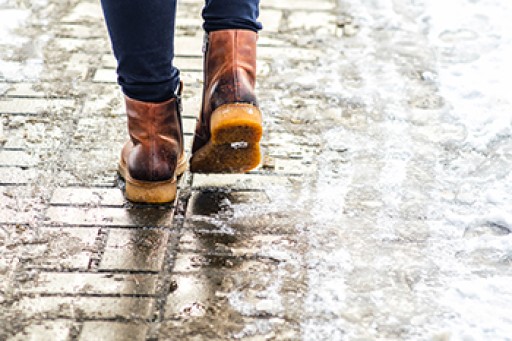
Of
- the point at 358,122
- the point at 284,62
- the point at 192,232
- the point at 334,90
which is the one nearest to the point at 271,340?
the point at 192,232

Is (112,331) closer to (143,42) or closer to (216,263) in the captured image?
(216,263)

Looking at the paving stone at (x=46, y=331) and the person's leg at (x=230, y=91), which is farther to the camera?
the person's leg at (x=230, y=91)

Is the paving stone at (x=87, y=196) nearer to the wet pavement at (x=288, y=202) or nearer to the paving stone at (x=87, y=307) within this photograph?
the wet pavement at (x=288, y=202)

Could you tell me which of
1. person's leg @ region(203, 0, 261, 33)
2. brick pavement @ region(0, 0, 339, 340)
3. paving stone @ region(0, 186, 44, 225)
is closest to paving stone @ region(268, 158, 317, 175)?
brick pavement @ region(0, 0, 339, 340)

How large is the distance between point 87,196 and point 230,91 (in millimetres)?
549

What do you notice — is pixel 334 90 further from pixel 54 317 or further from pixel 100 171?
pixel 54 317

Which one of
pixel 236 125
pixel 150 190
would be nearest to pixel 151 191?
pixel 150 190

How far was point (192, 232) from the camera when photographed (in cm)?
234

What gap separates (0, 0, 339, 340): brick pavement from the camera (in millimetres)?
2004

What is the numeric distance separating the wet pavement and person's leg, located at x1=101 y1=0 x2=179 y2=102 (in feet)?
1.29

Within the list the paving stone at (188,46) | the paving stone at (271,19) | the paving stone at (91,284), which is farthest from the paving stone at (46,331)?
the paving stone at (271,19)

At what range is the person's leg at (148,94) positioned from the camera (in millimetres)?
2117

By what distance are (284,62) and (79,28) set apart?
37.6 inches

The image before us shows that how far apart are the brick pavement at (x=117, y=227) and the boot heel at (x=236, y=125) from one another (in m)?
0.24
